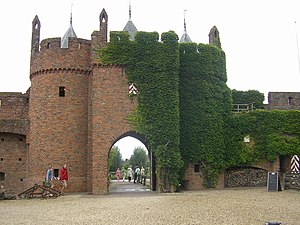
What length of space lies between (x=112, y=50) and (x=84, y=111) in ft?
14.9

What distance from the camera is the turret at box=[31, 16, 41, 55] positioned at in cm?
2698

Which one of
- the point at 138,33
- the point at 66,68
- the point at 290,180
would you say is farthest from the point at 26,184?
the point at 290,180

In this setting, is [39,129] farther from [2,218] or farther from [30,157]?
[2,218]

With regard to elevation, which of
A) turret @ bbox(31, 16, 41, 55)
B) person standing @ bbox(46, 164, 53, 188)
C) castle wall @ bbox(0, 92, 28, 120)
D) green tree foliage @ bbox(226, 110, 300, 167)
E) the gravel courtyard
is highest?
turret @ bbox(31, 16, 41, 55)

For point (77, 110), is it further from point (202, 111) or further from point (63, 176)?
point (202, 111)

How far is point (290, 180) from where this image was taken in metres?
24.3

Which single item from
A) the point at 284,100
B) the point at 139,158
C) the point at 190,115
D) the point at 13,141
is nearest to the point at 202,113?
the point at 190,115

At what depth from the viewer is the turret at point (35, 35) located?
27.0m

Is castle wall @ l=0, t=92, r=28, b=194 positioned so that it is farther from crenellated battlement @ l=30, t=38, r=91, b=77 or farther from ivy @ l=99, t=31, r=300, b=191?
ivy @ l=99, t=31, r=300, b=191

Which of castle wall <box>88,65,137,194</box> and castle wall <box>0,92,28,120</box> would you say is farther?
castle wall <box>0,92,28,120</box>

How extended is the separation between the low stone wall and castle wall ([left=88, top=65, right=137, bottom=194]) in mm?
9518

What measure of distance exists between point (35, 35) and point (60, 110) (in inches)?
251

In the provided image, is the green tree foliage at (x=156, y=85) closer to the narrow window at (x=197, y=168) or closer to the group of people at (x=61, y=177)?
the narrow window at (x=197, y=168)

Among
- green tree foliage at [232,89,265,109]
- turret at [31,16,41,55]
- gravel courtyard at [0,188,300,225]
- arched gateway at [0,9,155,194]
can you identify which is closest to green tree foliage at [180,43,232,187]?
green tree foliage at [232,89,265,109]
